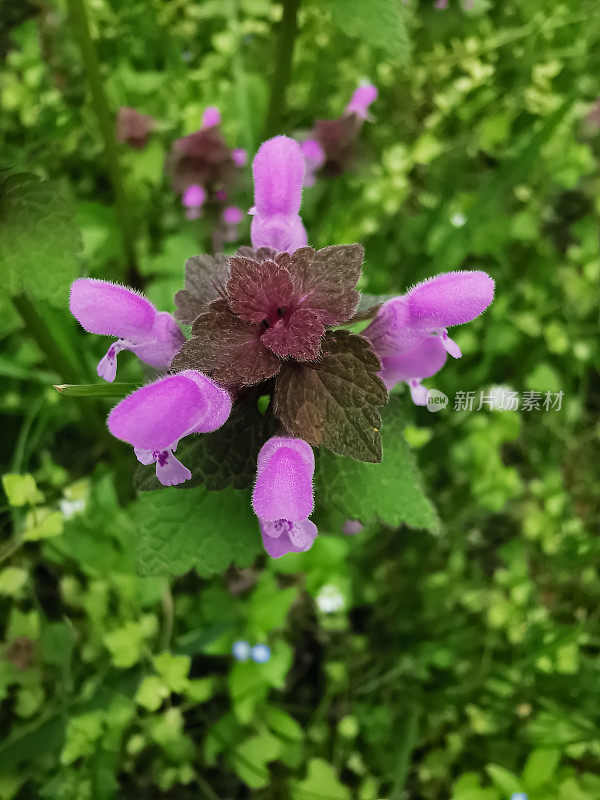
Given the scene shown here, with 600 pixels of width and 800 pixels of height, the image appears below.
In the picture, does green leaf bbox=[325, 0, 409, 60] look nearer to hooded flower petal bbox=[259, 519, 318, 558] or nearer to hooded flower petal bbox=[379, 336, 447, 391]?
hooded flower petal bbox=[379, 336, 447, 391]

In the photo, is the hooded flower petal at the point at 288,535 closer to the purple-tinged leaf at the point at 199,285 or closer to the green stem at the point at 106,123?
the purple-tinged leaf at the point at 199,285

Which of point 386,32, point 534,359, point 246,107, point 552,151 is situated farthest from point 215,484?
point 552,151

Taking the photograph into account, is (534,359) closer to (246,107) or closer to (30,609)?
(246,107)

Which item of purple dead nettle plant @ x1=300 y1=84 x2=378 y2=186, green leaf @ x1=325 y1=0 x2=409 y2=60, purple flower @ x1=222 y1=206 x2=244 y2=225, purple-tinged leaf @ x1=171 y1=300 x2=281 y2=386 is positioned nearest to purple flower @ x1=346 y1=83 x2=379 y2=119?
purple dead nettle plant @ x1=300 y1=84 x2=378 y2=186

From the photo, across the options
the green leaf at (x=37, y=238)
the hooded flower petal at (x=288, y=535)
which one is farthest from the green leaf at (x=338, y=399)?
the green leaf at (x=37, y=238)

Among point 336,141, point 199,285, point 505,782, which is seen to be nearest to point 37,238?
point 199,285
